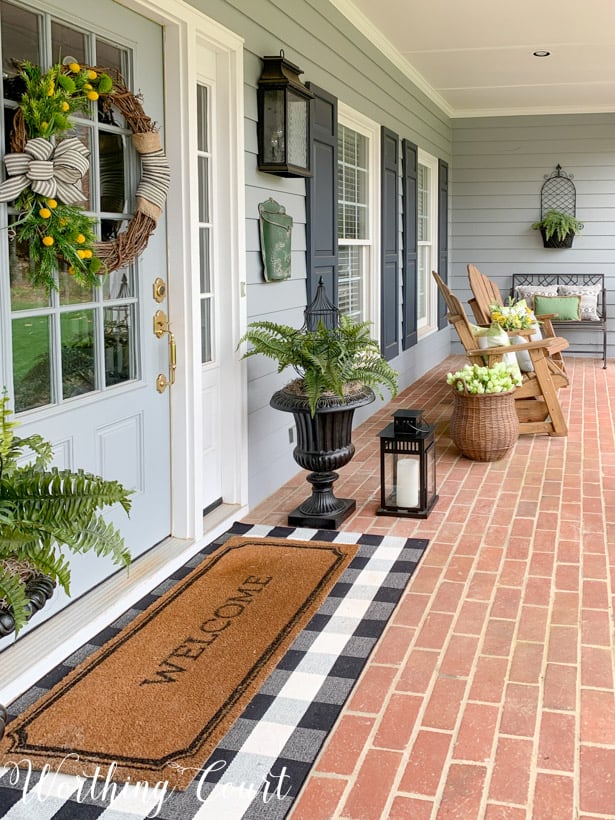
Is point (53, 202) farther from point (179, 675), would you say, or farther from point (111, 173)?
point (179, 675)

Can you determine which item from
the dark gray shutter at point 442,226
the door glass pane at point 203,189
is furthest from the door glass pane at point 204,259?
the dark gray shutter at point 442,226

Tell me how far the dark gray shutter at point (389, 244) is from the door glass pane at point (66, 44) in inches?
168

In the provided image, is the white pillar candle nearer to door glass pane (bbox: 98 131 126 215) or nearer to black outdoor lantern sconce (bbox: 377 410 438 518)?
black outdoor lantern sconce (bbox: 377 410 438 518)

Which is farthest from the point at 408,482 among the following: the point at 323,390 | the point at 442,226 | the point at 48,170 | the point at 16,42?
the point at 442,226

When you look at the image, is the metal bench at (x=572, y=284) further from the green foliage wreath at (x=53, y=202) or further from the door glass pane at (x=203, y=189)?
the green foliage wreath at (x=53, y=202)

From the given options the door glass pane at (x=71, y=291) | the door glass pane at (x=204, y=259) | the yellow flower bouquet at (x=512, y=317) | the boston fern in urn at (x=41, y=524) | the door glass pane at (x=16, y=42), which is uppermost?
the door glass pane at (x=16, y=42)

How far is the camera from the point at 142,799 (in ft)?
7.14

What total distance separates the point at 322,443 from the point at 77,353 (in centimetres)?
140

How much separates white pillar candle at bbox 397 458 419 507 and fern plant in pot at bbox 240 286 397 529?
293mm

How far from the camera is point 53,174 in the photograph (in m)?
2.73

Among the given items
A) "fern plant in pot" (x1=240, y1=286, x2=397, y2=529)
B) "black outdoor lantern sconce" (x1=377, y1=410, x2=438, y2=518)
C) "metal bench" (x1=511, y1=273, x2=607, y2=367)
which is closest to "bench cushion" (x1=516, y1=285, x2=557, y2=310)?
"metal bench" (x1=511, y1=273, x2=607, y2=367)

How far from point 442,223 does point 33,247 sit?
7819mm

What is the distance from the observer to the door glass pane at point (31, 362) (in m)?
2.79

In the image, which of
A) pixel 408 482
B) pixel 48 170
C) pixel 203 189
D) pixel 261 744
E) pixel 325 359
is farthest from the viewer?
pixel 408 482
